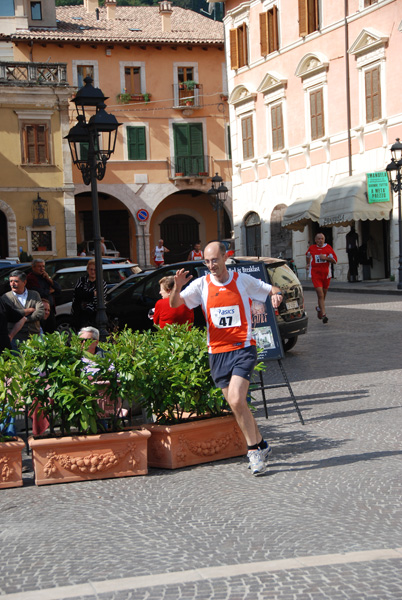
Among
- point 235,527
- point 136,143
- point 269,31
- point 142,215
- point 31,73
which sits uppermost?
point 269,31

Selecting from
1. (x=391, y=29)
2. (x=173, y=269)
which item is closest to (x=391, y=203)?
(x=391, y=29)

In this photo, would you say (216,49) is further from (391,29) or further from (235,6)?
(391,29)

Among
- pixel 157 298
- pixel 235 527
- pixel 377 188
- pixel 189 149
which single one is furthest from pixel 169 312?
pixel 189 149

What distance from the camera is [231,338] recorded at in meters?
7.41

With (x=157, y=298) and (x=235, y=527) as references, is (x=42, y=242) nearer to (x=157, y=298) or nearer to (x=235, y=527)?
(x=157, y=298)

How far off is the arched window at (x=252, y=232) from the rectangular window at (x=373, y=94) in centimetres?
943

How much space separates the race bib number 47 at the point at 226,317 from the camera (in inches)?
293

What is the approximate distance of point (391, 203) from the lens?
31.3m

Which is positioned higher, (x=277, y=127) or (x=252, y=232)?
(x=277, y=127)

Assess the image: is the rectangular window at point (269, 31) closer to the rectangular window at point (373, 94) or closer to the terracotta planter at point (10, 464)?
the rectangular window at point (373, 94)

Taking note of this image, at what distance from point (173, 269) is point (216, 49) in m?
37.4

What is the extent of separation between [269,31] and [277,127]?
12.7 feet

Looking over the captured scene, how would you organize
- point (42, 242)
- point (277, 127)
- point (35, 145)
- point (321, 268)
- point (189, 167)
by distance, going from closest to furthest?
point (321, 268) < point (277, 127) < point (35, 145) < point (42, 242) < point (189, 167)

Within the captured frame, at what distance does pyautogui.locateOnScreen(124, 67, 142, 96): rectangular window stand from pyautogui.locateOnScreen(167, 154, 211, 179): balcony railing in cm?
396
